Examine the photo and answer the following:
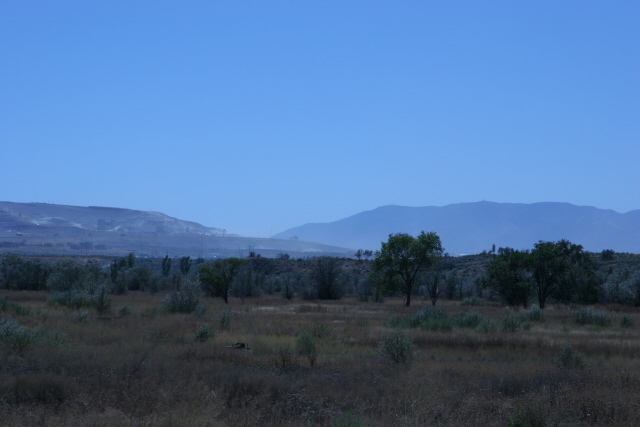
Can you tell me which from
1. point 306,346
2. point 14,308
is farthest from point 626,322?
point 14,308

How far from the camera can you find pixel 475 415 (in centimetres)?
1059

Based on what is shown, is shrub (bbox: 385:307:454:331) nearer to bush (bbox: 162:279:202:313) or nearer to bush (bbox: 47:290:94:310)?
bush (bbox: 162:279:202:313)

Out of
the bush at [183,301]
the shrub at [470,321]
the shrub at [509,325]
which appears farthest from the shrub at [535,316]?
the bush at [183,301]

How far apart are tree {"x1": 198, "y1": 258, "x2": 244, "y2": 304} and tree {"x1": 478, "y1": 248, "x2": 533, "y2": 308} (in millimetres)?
22172

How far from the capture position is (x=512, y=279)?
42.5 meters

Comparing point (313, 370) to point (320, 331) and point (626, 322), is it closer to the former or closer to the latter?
point (320, 331)

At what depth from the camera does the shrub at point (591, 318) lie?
29.6m

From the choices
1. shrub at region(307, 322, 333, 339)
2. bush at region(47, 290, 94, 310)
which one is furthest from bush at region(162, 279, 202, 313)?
shrub at region(307, 322, 333, 339)

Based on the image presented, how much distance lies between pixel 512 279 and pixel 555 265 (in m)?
3.11

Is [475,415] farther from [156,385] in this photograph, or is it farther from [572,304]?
[572,304]

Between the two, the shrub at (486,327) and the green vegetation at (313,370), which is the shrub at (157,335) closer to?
the green vegetation at (313,370)

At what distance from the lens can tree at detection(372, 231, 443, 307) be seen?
1815 inches

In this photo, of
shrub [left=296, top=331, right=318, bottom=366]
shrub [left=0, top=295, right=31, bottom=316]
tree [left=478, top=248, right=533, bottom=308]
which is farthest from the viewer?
A: tree [left=478, top=248, right=533, bottom=308]

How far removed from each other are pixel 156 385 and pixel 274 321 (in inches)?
670
